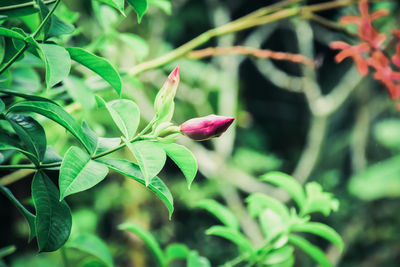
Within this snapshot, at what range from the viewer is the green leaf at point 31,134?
0.34 m

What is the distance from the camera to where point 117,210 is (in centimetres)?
230

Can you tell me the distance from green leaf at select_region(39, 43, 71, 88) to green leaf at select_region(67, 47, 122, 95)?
0.03m

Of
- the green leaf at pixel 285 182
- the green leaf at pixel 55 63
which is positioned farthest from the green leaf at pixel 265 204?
the green leaf at pixel 55 63

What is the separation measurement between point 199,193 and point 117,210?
0.57 m

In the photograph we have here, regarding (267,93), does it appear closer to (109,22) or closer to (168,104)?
(109,22)

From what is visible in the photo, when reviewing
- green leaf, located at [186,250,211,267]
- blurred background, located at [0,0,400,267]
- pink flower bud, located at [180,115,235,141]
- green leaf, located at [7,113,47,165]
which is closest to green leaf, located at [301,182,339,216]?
green leaf, located at [186,250,211,267]

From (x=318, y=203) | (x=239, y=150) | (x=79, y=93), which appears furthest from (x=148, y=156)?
(x=239, y=150)

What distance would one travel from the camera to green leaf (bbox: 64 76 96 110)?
489 mm

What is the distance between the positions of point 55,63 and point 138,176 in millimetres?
A: 125

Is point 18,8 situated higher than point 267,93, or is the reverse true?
point 267,93

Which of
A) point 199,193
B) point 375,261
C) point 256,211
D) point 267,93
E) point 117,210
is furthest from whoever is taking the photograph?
point 267,93

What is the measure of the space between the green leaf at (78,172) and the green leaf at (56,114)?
13mm

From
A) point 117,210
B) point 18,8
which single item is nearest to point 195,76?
point 117,210

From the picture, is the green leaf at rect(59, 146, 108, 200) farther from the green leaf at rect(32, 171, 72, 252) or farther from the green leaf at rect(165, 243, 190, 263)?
the green leaf at rect(165, 243, 190, 263)
